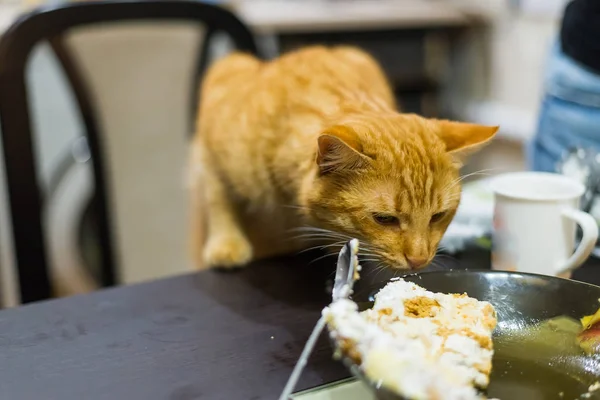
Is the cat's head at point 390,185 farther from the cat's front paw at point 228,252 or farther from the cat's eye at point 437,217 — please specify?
the cat's front paw at point 228,252

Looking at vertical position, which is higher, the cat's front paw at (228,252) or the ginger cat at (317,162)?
the ginger cat at (317,162)

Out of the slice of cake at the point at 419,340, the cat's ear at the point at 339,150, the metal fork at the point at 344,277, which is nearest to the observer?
the slice of cake at the point at 419,340

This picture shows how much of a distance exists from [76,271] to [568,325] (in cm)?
181

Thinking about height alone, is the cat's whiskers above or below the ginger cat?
below

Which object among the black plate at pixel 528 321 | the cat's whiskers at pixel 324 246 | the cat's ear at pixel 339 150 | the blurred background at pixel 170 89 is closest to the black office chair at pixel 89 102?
the blurred background at pixel 170 89

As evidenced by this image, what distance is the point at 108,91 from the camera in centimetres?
153

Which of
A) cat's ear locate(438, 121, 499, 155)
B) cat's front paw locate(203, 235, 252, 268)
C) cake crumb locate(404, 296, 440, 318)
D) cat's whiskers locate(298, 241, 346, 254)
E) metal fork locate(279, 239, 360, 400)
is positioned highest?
cat's ear locate(438, 121, 499, 155)

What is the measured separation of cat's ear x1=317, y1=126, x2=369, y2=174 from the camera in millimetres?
779

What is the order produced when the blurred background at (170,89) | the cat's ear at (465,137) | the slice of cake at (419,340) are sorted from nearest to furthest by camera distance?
the slice of cake at (419,340)
the cat's ear at (465,137)
the blurred background at (170,89)

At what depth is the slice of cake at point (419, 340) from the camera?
0.47 metres

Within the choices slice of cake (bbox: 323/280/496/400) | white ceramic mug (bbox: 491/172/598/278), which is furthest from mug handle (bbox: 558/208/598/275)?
slice of cake (bbox: 323/280/496/400)

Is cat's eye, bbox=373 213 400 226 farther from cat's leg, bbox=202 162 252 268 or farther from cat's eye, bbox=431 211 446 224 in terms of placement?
cat's leg, bbox=202 162 252 268

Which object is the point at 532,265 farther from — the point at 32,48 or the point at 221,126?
the point at 32,48

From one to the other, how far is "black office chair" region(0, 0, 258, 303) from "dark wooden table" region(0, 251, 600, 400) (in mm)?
464
